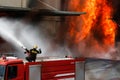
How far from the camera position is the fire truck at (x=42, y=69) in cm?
1180

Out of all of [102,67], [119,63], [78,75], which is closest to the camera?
[78,75]

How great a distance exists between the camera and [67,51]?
31453mm

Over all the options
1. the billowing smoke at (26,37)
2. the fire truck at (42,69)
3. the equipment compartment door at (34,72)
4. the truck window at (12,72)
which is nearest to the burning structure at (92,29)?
the billowing smoke at (26,37)

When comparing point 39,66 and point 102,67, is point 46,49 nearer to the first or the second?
point 102,67

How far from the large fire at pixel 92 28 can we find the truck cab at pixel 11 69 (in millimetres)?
19161

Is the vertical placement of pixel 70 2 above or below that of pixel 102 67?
above

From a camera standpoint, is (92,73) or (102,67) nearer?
(92,73)

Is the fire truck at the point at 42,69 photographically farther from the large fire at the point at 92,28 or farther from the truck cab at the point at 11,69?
the large fire at the point at 92,28

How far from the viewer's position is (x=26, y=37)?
94.2 ft

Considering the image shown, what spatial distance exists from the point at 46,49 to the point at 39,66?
653 inches

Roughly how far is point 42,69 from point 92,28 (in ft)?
62.6

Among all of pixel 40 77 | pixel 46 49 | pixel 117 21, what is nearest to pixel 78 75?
pixel 40 77

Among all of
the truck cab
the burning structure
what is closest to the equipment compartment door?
the truck cab

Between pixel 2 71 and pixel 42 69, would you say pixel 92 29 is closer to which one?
pixel 42 69
